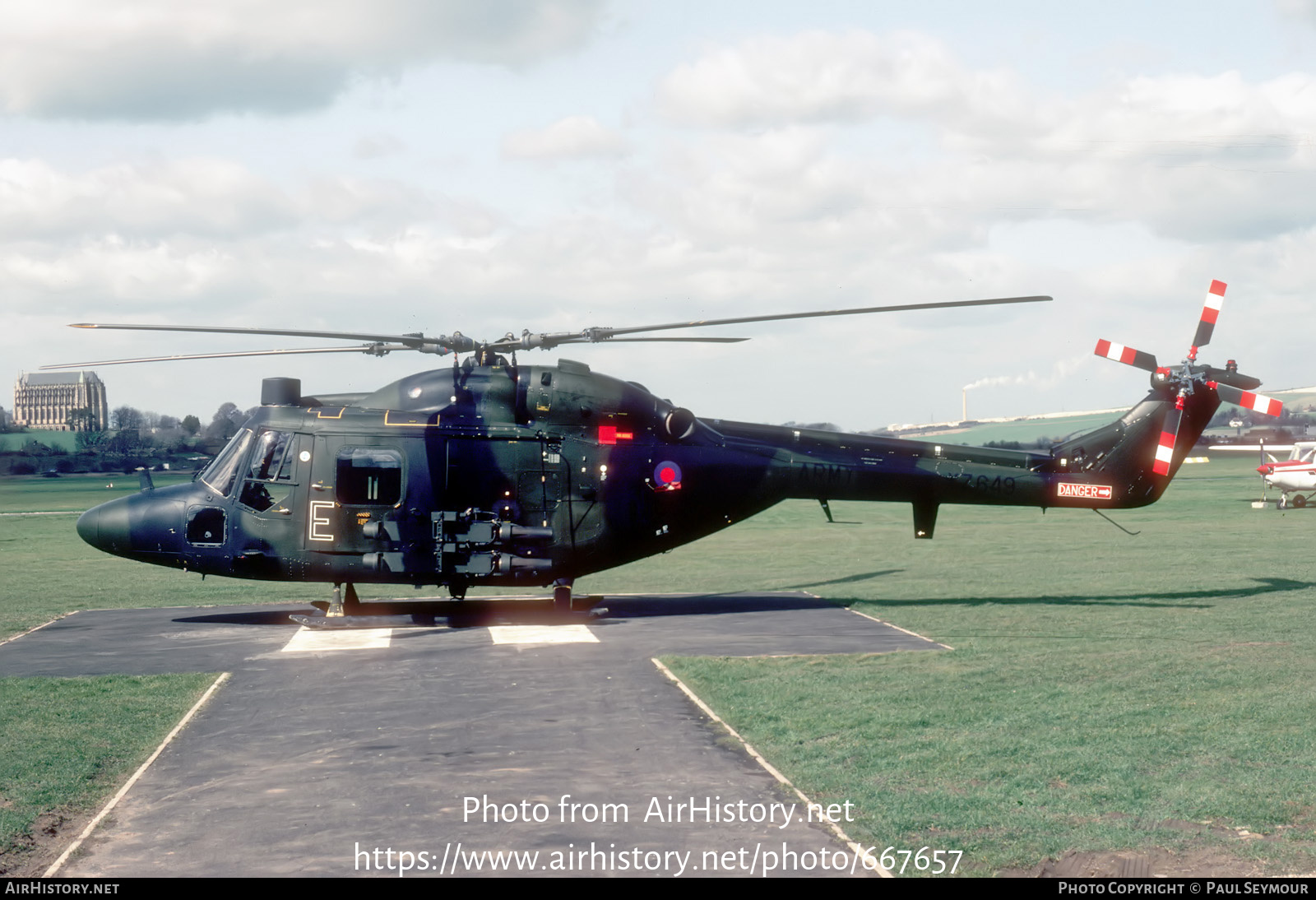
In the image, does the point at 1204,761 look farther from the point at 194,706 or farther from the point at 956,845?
the point at 194,706

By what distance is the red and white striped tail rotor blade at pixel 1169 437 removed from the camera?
22922 mm

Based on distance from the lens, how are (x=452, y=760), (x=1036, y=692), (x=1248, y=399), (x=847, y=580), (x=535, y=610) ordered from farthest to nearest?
(x=847, y=580)
(x=535, y=610)
(x=1248, y=399)
(x=1036, y=692)
(x=452, y=760)

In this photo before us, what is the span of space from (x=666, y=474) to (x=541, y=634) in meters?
3.85

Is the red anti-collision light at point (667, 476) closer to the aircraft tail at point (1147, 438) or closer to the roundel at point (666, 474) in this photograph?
the roundel at point (666, 474)

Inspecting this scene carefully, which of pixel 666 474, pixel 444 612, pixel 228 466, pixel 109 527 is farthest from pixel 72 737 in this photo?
pixel 666 474

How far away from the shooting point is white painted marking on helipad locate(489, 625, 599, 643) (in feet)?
61.8

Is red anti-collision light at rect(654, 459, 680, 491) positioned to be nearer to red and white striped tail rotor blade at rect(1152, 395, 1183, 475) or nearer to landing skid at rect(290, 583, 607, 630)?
landing skid at rect(290, 583, 607, 630)

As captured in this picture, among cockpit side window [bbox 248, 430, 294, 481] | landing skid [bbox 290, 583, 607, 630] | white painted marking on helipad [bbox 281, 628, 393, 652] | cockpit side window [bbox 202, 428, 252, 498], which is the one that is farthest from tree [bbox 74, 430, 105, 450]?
white painted marking on helipad [bbox 281, 628, 393, 652]

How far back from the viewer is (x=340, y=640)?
1919 cm

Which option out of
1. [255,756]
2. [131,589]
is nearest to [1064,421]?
[131,589]

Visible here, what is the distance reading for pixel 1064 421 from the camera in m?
182

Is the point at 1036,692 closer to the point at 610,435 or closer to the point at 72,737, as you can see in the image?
the point at 610,435

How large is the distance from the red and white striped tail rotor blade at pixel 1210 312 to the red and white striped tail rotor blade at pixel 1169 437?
1299 mm
